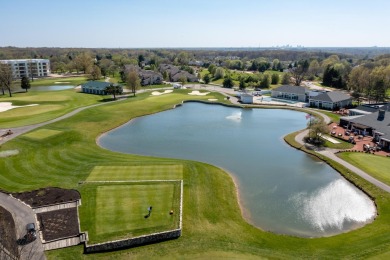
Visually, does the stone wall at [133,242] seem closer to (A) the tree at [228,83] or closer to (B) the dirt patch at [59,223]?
(B) the dirt patch at [59,223]

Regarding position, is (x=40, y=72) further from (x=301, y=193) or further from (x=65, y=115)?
(x=301, y=193)

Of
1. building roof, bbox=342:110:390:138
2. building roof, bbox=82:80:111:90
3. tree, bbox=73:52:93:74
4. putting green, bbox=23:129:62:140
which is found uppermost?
tree, bbox=73:52:93:74

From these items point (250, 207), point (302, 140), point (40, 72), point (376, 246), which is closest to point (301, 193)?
point (250, 207)

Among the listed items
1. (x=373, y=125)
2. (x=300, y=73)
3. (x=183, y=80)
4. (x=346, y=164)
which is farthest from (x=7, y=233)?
(x=300, y=73)

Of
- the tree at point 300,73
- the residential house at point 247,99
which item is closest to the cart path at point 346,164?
the residential house at point 247,99

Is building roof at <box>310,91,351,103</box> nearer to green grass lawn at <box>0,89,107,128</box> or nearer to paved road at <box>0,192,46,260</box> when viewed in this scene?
green grass lawn at <box>0,89,107,128</box>

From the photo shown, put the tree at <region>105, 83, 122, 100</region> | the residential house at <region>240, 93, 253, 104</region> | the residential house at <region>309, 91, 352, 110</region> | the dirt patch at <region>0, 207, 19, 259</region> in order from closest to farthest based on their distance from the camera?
the dirt patch at <region>0, 207, 19, 259</region> → the residential house at <region>309, 91, 352, 110</region> → the residential house at <region>240, 93, 253, 104</region> → the tree at <region>105, 83, 122, 100</region>

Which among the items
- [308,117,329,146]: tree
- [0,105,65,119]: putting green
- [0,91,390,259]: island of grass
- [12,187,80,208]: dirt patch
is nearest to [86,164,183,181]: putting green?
[0,91,390,259]: island of grass
